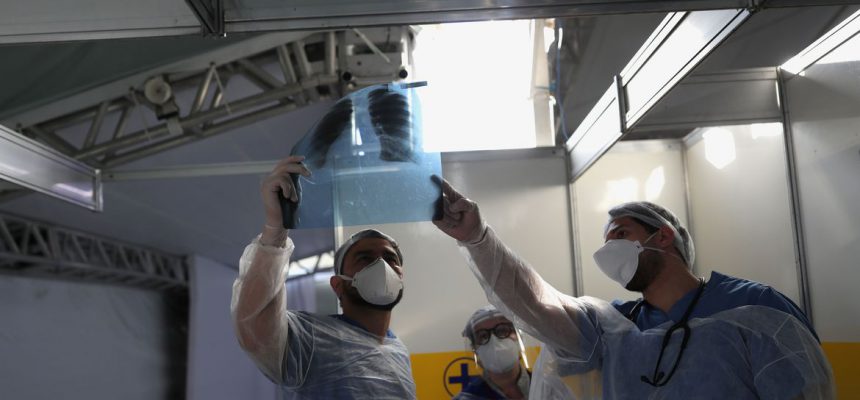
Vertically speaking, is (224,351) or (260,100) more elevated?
(260,100)

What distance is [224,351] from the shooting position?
9117mm

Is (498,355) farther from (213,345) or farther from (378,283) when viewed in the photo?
(213,345)

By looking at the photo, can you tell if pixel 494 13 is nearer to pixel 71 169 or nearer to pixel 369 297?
pixel 369 297

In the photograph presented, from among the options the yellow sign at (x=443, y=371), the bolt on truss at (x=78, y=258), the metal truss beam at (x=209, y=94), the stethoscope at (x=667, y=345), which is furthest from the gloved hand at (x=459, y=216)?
the bolt on truss at (x=78, y=258)

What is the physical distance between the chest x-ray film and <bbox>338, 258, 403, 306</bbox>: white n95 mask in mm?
433

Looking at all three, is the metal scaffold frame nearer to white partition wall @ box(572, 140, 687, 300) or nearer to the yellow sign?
white partition wall @ box(572, 140, 687, 300)

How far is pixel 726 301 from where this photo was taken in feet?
6.81

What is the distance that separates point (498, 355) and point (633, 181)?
4.29 feet

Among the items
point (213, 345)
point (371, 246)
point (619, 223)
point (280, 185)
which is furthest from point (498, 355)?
point (213, 345)

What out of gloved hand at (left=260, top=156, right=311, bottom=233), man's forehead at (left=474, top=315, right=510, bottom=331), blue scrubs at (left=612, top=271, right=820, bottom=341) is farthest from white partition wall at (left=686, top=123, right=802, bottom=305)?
gloved hand at (left=260, top=156, right=311, bottom=233)

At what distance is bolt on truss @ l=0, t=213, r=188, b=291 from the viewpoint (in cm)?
629

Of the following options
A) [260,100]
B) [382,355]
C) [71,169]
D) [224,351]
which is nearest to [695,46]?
[382,355]

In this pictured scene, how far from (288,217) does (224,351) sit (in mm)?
7662

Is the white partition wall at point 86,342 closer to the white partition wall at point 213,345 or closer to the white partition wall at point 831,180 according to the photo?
the white partition wall at point 213,345
